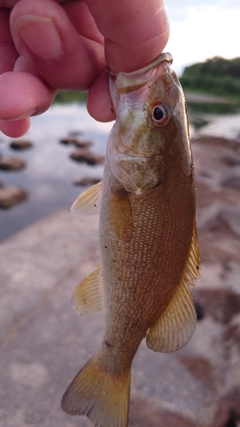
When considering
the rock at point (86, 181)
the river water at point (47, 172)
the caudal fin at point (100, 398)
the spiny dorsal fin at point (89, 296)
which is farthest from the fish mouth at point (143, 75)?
the rock at point (86, 181)

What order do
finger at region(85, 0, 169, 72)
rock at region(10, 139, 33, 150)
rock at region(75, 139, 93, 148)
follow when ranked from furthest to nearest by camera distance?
rock at region(75, 139, 93, 148) < rock at region(10, 139, 33, 150) < finger at region(85, 0, 169, 72)

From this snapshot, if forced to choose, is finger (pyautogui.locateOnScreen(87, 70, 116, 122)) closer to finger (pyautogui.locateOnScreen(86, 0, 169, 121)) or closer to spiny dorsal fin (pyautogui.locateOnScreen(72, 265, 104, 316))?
finger (pyautogui.locateOnScreen(86, 0, 169, 121))

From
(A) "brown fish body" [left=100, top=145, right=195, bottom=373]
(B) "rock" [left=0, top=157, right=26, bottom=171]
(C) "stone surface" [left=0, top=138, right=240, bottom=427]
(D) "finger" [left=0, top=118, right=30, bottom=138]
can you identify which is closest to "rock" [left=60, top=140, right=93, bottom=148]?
(B) "rock" [left=0, top=157, right=26, bottom=171]

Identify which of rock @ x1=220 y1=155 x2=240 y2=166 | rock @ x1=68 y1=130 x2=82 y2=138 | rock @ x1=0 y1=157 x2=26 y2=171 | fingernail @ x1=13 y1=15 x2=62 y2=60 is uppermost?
fingernail @ x1=13 y1=15 x2=62 y2=60

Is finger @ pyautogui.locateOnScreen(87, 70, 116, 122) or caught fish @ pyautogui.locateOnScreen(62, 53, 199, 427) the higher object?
finger @ pyautogui.locateOnScreen(87, 70, 116, 122)

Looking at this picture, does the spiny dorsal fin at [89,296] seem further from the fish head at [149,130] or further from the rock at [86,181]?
the rock at [86,181]

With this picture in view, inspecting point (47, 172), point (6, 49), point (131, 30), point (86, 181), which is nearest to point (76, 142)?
point (47, 172)

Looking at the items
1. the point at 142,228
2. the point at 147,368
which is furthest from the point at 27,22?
the point at 147,368

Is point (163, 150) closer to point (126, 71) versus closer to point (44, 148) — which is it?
point (126, 71)
